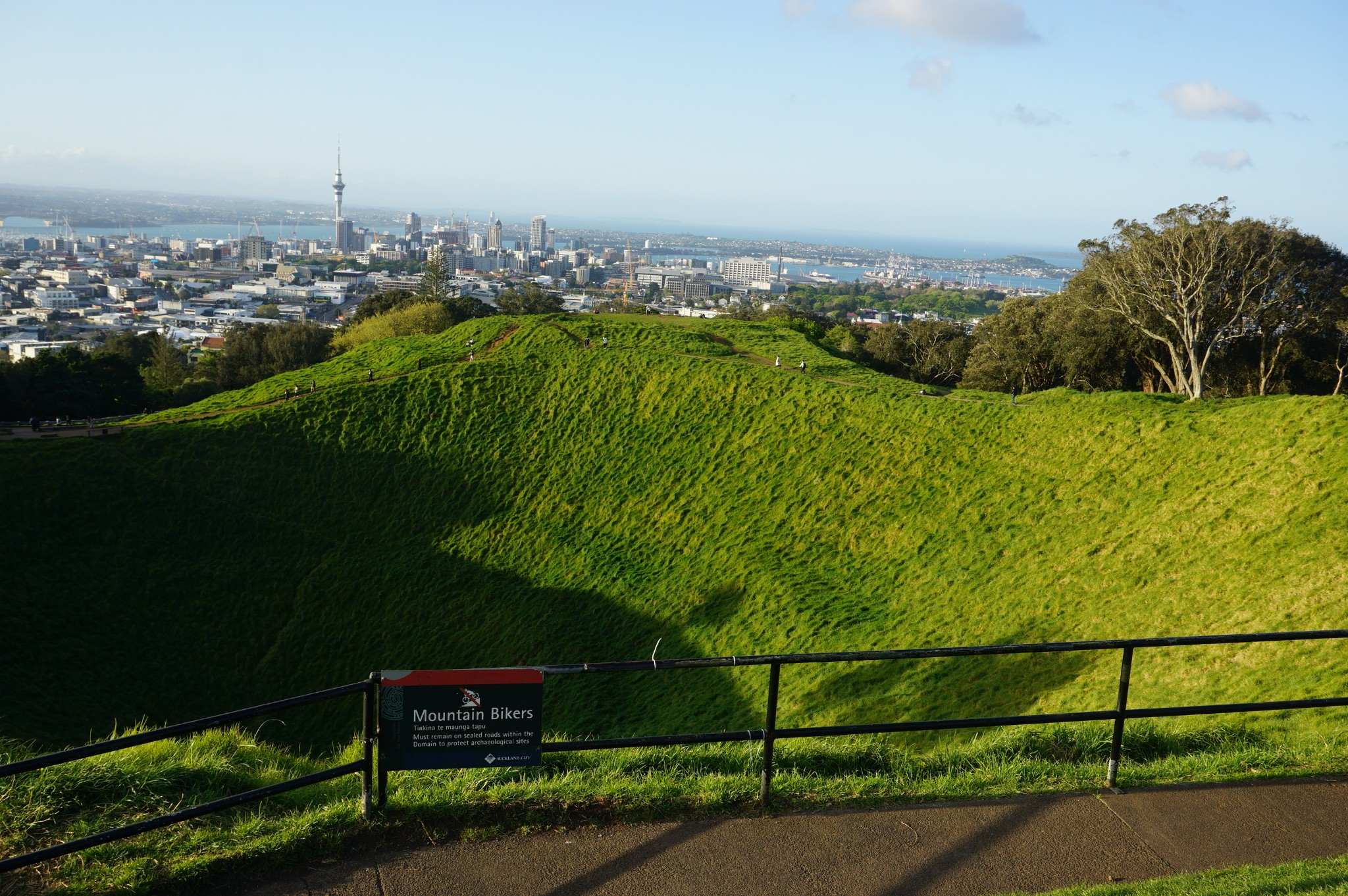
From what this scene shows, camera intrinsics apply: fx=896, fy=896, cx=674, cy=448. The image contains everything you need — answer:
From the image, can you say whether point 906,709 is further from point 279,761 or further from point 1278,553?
point 279,761

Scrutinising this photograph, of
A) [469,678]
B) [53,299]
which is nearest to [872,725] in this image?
[469,678]

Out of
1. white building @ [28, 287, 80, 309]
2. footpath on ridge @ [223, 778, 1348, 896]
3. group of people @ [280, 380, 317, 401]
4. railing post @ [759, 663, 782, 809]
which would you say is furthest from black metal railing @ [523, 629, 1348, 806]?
white building @ [28, 287, 80, 309]

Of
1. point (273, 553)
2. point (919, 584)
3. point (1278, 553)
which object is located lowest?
point (273, 553)

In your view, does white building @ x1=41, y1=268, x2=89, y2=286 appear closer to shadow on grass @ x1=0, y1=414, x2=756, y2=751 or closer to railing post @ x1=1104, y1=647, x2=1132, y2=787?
shadow on grass @ x1=0, y1=414, x2=756, y2=751

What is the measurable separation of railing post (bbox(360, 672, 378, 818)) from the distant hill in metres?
11.6

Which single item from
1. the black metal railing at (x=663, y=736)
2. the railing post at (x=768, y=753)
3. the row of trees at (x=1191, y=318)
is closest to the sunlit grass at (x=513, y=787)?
the railing post at (x=768, y=753)

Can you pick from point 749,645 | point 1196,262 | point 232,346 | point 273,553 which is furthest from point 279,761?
point 232,346

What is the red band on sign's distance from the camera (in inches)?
207

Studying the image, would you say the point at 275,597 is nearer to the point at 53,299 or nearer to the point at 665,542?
the point at 665,542

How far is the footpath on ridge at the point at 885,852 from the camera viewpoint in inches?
191

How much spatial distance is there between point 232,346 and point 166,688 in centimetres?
4774

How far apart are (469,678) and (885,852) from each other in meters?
2.66

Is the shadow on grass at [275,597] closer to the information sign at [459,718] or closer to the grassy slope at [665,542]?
the grassy slope at [665,542]

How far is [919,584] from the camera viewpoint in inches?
757
